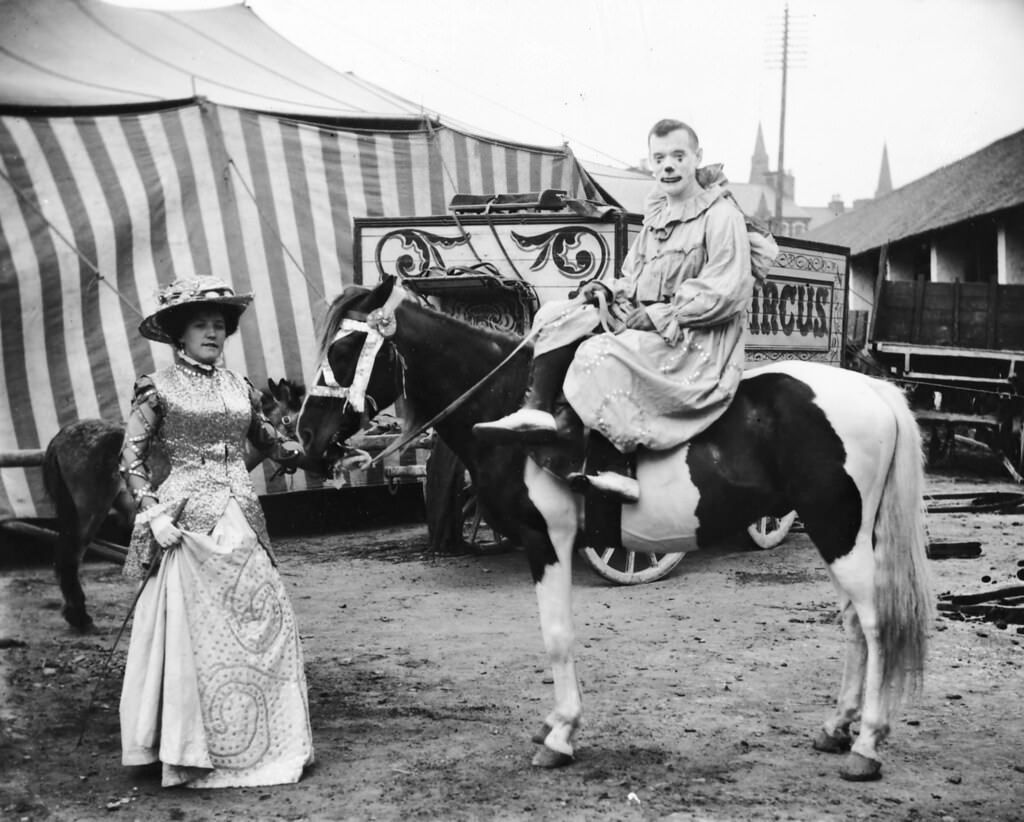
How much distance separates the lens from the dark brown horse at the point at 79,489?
596cm

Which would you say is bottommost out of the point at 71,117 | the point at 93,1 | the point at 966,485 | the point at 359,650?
the point at 966,485

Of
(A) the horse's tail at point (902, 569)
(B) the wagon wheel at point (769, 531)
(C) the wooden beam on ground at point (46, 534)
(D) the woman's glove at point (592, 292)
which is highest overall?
(D) the woman's glove at point (592, 292)

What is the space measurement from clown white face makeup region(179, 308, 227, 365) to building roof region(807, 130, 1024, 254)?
34.4ft

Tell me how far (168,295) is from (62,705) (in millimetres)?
2157

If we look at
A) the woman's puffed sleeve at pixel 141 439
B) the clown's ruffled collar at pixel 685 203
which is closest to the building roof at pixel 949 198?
the clown's ruffled collar at pixel 685 203

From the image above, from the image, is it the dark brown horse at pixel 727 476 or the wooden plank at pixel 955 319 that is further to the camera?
the wooden plank at pixel 955 319

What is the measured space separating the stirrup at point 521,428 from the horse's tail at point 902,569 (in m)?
1.29

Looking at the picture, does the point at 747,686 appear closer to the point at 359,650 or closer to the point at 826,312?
the point at 359,650

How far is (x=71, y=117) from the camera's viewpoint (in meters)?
8.84

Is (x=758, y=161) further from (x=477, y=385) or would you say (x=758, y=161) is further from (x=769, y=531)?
(x=477, y=385)

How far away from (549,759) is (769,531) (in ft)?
17.3

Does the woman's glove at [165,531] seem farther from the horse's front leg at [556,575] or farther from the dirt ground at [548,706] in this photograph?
the horse's front leg at [556,575]

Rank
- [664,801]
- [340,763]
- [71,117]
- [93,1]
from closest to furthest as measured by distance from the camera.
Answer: [664,801] < [340,763] < [71,117] < [93,1]

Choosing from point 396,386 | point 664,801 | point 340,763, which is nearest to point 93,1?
point 396,386
